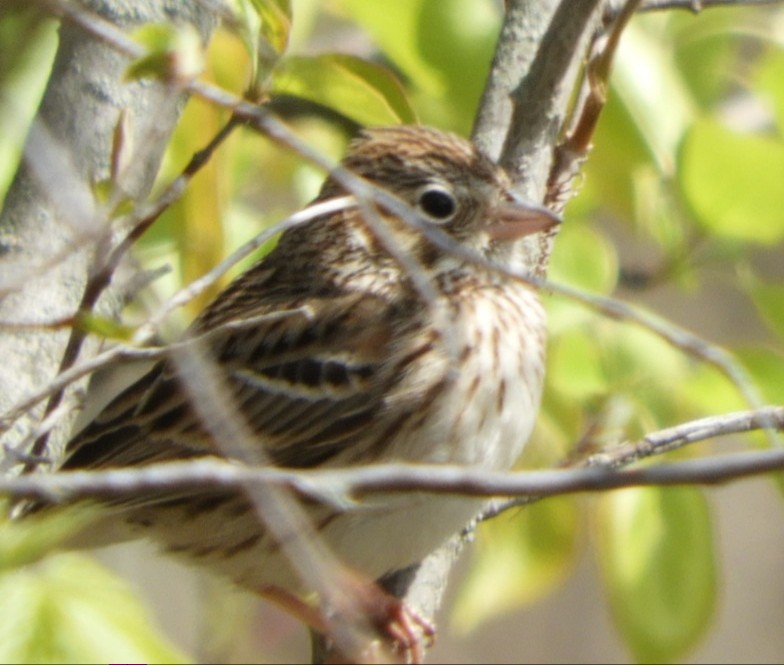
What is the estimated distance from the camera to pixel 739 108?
3.76 metres

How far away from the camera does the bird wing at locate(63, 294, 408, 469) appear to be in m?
2.68

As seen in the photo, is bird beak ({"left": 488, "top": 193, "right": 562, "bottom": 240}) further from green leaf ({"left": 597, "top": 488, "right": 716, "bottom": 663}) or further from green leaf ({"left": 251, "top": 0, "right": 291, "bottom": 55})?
green leaf ({"left": 251, "top": 0, "right": 291, "bottom": 55})

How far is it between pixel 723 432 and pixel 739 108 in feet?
6.41

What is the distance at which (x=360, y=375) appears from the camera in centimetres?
271

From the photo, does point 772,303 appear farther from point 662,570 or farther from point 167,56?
point 167,56

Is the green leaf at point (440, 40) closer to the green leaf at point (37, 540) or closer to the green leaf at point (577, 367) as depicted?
the green leaf at point (577, 367)

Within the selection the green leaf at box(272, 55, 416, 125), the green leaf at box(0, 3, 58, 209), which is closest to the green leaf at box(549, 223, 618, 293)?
the green leaf at box(272, 55, 416, 125)

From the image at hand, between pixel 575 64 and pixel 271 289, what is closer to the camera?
pixel 575 64

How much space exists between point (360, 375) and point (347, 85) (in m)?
0.77

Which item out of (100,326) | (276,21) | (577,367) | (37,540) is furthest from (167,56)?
(577,367)

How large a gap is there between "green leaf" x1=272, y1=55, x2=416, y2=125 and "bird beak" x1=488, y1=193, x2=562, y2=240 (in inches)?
19.0

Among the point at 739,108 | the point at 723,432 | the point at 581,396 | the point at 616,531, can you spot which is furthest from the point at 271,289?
the point at 739,108

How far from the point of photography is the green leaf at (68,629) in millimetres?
1165

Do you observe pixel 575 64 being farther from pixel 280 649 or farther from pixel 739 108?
pixel 280 649
